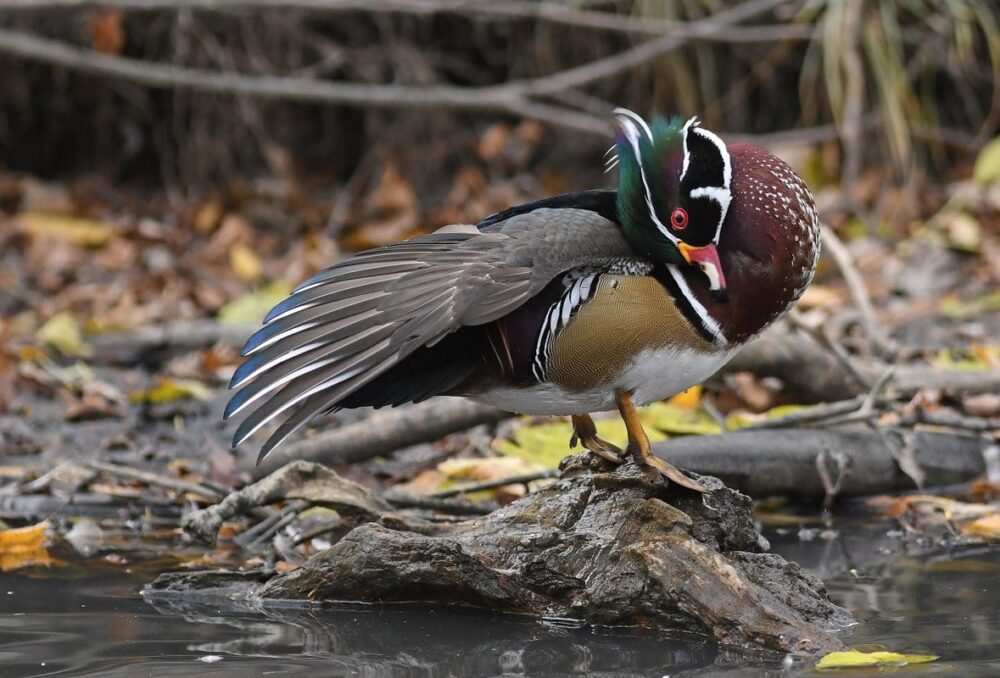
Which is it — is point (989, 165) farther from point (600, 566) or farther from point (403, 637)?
point (403, 637)

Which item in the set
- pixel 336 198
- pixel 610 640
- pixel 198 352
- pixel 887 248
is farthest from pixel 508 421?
pixel 336 198

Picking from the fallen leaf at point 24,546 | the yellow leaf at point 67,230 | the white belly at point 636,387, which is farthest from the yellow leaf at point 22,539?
the yellow leaf at point 67,230

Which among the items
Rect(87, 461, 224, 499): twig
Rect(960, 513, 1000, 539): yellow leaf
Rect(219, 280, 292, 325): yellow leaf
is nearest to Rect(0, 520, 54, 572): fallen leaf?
Rect(87, 461, 224, 499): twig

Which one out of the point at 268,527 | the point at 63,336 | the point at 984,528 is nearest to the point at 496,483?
the point at 268,527

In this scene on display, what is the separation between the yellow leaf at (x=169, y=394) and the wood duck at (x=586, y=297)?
9.23 feet

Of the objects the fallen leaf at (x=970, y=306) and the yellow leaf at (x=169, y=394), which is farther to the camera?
the fallen leaf at (x=970, y=306)

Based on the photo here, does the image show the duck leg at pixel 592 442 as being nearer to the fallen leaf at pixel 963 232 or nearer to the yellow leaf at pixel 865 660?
the yellow leaf at pixel 865 660

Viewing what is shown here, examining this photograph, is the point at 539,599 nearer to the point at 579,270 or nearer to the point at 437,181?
the point at 579,270

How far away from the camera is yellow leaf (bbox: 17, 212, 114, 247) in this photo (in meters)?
8.55

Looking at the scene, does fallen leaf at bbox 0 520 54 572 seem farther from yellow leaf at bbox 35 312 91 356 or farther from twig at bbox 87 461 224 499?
yellow leaf at bbox 35 312 91 356

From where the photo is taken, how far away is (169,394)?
6121 mm

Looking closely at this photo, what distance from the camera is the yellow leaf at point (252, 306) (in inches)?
287

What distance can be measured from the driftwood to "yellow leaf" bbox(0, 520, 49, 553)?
683 mm

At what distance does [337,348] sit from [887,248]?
17.7ft
